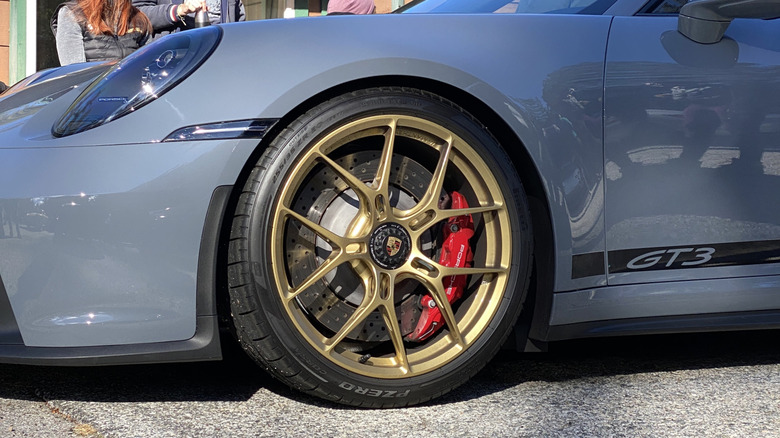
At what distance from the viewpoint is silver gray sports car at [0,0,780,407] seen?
2322mm

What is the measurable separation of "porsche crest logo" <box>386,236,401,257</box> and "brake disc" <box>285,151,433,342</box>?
0.36 feet

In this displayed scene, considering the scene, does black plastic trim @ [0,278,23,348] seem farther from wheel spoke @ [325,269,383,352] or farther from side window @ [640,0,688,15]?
side window @ [640,0,688,15]

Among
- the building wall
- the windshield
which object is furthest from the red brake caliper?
the building wall

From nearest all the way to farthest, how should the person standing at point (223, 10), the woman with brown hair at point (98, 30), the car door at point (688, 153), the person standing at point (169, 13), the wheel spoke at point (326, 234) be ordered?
1. the wheel spoke at point (326, 234)
2. the car door at point (688, 153)
3. the woman with brown hair at point (98, 30)
4. the person standing at point (169, 13)
5. the person standing at point (223, 10)

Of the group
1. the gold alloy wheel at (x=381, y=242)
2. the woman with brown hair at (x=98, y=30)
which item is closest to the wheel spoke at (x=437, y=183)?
the gold alloy wheel at (x=381, y=242)

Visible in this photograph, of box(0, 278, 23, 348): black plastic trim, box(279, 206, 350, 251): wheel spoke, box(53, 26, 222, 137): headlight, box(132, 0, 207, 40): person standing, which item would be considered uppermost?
box(53, 26, 222, 137): headlight

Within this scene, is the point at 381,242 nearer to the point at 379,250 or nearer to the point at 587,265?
the point at 379,250

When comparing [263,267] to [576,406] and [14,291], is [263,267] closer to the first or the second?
[14,291]

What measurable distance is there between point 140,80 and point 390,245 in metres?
0.73

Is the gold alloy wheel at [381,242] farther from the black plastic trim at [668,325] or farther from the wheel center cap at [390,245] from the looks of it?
the black plastic trim at [668,325]

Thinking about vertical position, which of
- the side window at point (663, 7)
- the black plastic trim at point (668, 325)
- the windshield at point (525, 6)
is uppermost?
the side window at point (663, 7)

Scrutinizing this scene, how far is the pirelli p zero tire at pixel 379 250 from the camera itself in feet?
7.82

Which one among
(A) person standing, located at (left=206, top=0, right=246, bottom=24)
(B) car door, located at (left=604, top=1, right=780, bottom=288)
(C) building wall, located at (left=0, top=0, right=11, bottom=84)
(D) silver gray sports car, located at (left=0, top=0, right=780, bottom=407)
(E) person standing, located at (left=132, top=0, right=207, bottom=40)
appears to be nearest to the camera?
(D) silver gray sports car, located at (left=0, top=0, right=780, bottom=407)

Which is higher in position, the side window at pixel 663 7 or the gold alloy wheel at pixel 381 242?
the side window at pixel 663 7
